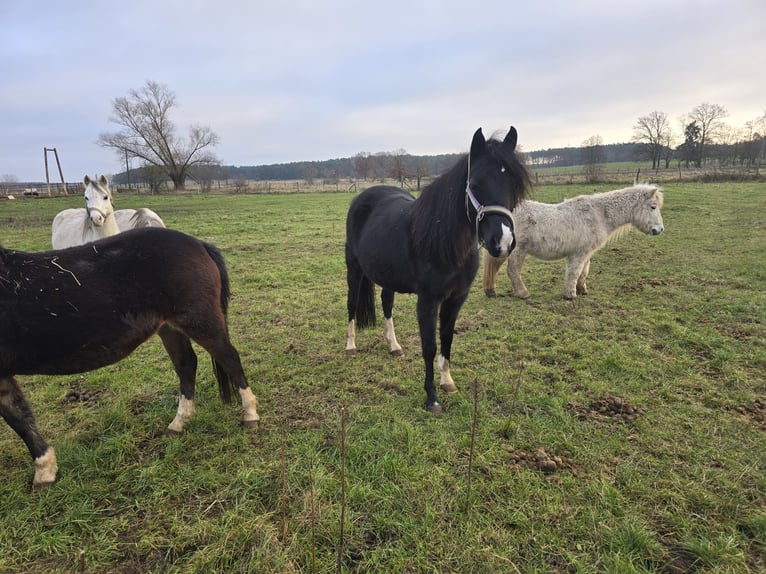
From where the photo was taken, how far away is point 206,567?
6.34ft

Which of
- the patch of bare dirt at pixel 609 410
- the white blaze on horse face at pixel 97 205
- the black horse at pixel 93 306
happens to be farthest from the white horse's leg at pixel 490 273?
the white blaze on horse face at pixel 97 205

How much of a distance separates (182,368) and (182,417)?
0.43m

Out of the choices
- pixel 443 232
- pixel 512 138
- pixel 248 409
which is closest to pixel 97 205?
pixel 248 409

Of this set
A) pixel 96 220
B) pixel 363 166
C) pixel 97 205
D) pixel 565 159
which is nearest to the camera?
pixel 96 220

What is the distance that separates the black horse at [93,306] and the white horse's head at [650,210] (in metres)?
7.02

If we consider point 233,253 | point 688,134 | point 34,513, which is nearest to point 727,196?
point 233,253

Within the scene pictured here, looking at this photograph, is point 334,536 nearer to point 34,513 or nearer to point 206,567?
point 206,567

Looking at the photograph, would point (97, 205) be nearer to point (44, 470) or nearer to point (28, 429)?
point (28, 429)

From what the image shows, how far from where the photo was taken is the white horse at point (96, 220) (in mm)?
5918

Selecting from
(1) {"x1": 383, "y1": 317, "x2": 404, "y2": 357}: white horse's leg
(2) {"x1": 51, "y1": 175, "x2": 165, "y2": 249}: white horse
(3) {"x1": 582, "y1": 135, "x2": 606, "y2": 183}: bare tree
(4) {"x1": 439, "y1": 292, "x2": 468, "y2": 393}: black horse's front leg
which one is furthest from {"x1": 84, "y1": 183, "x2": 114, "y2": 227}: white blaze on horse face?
(3) {"x1": 582, "y1": 135, "x2": 606, "y2": 183}: bare tree

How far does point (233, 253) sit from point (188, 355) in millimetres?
7533

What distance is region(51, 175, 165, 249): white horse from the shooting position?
5.92 metres

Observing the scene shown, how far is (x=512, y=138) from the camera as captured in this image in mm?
2910

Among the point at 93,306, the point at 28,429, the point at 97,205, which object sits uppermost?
the point at 97,205
